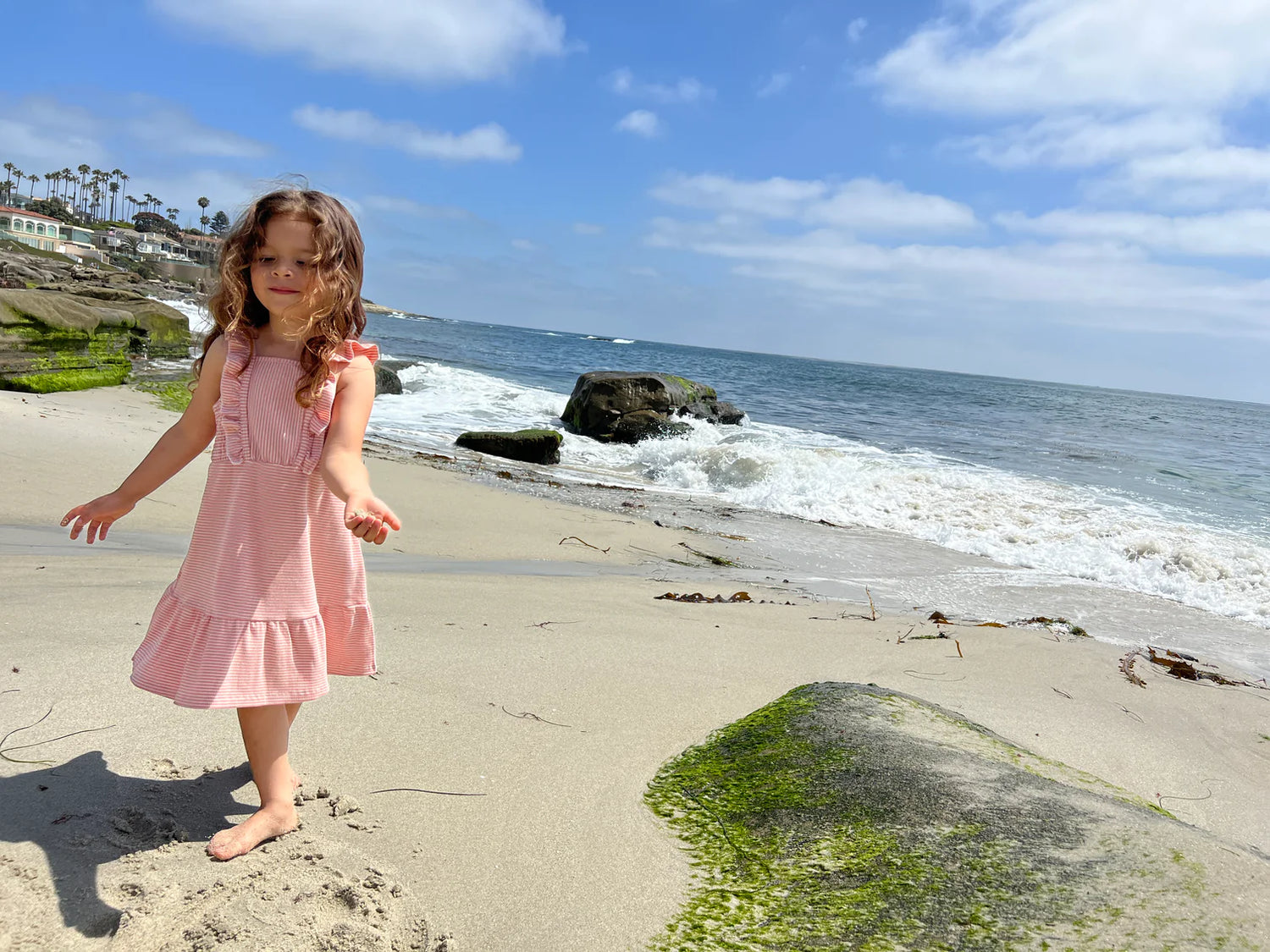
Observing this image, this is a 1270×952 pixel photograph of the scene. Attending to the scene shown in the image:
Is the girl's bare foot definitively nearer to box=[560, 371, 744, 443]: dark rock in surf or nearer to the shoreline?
the shoreline

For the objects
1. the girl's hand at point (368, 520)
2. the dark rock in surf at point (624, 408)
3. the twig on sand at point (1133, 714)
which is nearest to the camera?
the girl's hand at point (368, 520)

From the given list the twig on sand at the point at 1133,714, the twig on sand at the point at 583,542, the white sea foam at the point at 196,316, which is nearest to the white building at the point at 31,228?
the white sea foam at the point at 196,316

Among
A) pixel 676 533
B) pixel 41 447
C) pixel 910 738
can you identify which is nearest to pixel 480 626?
pixel 910 738

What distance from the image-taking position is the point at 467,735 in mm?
2756

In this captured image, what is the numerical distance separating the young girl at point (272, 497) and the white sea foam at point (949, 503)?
811 centimetres

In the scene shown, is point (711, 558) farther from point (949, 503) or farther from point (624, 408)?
point (624, 408)

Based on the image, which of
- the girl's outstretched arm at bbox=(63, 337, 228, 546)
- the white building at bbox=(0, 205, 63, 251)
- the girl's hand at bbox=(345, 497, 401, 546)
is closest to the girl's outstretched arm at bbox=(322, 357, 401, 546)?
the girl's hand at bbox=(345, 497, 401, 546)

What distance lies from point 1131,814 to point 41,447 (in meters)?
8.17

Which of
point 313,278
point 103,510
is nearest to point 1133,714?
point 313,278

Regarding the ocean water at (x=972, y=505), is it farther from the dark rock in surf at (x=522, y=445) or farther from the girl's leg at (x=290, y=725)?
the girl's leg at (x=290, y=725)

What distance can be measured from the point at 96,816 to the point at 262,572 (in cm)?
71

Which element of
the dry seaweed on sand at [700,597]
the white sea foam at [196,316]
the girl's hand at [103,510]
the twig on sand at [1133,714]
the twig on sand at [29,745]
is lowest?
the dry seaweed on sand at [700,597]

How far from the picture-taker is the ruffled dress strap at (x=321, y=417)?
223cm

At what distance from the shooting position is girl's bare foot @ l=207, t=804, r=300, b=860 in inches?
78.1
